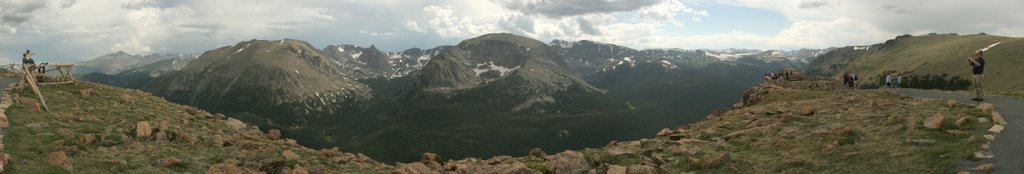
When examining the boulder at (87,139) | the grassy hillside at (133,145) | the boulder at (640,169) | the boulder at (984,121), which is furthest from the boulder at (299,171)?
the boulder at (984,121)

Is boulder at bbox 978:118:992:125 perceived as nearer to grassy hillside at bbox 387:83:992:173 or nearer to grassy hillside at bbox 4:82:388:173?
grassy hillside at bbox 387:83:992:173

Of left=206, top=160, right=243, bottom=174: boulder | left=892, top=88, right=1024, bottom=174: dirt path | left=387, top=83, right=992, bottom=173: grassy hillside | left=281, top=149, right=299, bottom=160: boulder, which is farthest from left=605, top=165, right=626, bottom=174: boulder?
left=281, top=149, right=299, bottom=160: boulder

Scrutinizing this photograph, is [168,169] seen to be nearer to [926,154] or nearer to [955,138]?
[926,154]

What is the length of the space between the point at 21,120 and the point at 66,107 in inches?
235

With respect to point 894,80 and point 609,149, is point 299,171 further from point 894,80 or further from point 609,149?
point 894,80

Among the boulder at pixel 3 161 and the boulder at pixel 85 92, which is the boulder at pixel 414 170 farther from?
the boulder at pixel 85 92

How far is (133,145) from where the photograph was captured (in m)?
23.2

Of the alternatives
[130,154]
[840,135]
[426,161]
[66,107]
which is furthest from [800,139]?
[66,107]

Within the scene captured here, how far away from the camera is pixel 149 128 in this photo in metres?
26.3

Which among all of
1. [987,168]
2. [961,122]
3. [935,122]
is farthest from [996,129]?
[987,168]

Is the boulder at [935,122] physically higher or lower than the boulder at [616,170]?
higher

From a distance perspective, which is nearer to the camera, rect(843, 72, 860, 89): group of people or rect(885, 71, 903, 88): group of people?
rect(843, 72, 860, 89): group of people

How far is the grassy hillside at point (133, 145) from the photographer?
19703 mm

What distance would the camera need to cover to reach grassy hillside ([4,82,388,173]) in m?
19.7
